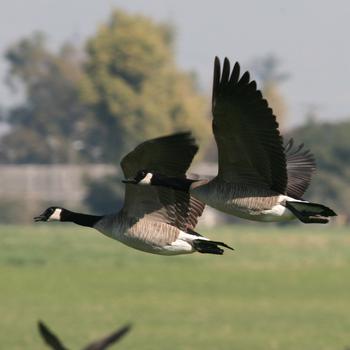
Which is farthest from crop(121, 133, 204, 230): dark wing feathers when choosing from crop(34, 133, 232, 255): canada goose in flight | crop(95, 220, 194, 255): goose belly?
crop(95, 220, 194, 255): goose belly

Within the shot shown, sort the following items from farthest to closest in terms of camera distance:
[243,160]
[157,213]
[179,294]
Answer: [179,294]
[157,213]
[243,160]

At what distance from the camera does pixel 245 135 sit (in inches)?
469

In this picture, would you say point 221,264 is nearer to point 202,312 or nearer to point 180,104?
point 202,312

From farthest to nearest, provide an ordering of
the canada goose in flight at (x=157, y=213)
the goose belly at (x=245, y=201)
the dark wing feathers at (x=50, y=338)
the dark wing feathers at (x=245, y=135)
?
the canada goose in flight at (x=157, y=213) < the dark wing feathers at (x=245, y=135) < the goose belly at (x=245, y=201) < the dark wing feathers at (x=50, y=338)

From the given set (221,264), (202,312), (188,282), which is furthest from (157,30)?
(202,312)

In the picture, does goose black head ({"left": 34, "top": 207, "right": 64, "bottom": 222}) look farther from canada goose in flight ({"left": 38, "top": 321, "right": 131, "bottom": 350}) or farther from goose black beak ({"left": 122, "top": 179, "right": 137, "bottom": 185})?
canada goose in flight ({"left": 38, "top": 321, "right": 131, "bottom": 350})

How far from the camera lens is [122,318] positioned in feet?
135

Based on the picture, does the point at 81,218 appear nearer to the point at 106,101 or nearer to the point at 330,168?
the point at 330,168

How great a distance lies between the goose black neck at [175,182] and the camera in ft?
38.8

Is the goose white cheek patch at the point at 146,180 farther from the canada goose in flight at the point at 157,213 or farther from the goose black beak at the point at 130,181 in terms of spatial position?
the canada goose in flight at the point at 157,213

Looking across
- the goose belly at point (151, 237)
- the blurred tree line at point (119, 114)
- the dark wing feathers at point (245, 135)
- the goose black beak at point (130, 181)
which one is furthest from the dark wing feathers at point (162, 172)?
the blurred tree line at point (119, 114)

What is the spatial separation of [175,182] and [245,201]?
0.69 metres

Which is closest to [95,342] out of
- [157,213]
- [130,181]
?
[130,181]

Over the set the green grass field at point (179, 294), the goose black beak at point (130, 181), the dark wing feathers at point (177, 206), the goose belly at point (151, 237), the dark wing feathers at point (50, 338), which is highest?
the goose black beak at point (130, 181)
